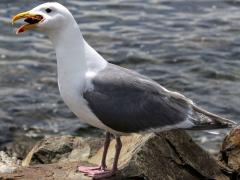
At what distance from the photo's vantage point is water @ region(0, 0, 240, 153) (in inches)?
453

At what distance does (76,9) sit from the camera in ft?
51.0

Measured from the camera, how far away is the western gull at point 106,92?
249 inches

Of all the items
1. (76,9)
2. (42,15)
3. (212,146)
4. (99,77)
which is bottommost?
(212,146)

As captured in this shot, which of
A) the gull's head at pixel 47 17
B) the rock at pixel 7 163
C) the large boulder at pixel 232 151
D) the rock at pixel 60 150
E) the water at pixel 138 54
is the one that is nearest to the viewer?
the gull's head at pixel 47 17

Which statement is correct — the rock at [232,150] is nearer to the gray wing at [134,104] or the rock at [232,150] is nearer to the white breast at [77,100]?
the gray wing at [134,104]

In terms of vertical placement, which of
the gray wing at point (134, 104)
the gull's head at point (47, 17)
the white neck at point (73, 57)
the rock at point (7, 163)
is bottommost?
the rock at point (7, 163)

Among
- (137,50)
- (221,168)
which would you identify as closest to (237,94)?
(137,50)

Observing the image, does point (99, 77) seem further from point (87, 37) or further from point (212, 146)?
point (87, 37)

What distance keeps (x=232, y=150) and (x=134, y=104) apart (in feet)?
5.83

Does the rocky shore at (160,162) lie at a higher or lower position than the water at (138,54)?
higher

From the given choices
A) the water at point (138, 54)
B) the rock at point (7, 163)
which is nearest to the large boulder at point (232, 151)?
the rock at point (7, 163)

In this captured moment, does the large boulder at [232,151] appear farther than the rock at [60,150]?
No

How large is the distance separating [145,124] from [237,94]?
5.78 meters

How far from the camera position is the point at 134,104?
21.3 ft
